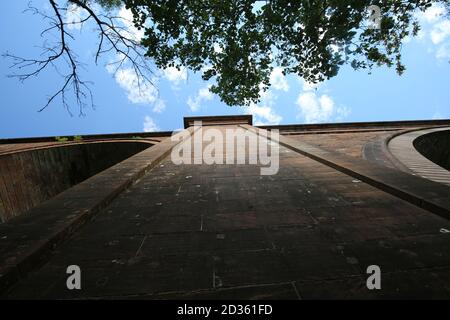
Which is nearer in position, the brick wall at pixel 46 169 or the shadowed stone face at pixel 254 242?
the shadowed stone face at pixel 254 242

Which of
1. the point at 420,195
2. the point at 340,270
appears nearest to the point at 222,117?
the point at 420,195

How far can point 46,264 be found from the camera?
6.09 ft

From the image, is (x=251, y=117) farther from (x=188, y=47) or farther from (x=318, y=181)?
(x=318, y=181)

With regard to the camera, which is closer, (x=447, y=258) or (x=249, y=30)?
(x=447, y=258)

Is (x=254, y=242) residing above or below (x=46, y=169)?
above

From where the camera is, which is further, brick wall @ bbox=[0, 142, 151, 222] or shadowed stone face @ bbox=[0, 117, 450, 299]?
brick wall @ bbox=[0, 142, 151, 222]

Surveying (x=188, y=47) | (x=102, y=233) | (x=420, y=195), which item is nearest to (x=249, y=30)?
(x=188, y=47)

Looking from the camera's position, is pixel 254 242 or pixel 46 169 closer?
pixel 254 242

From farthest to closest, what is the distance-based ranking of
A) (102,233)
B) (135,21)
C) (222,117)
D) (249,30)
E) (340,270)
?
(222,117), (249,30), (135,21), (102,233), (340,270)
